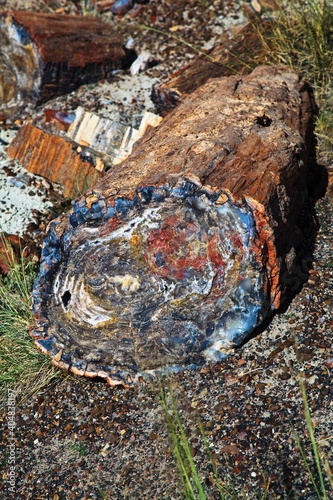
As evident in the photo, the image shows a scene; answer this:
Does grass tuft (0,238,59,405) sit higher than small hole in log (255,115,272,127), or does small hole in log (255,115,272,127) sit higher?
small hole in log (255,115,272,127)

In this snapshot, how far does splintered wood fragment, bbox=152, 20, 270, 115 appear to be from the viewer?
411cm

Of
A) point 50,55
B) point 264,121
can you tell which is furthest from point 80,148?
point 264,121

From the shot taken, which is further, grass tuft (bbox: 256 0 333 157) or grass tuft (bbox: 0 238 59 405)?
grass tuft (bbox: 256 0 333 157)

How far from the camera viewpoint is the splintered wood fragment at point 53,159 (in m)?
3.98

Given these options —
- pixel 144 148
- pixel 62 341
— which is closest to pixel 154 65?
pixel 144 148

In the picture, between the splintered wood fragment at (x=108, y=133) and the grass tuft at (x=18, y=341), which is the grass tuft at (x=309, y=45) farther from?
the grass tuft at (x=18, y=341)

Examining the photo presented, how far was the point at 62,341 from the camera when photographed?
2879 millimetres

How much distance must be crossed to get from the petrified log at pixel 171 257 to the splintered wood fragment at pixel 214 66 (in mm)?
1170

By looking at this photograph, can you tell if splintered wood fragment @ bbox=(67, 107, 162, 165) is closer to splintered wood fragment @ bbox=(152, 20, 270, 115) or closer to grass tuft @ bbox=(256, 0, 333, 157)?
splintered wood fragment @ bbox=(152, 20, 270, 115)

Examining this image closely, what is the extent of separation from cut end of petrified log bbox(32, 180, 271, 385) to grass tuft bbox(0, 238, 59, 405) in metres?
0.20

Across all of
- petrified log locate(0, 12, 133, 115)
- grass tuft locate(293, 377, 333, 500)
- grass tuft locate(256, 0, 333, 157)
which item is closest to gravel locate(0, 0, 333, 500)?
grass tuft locate(293, 377, 333, 500)

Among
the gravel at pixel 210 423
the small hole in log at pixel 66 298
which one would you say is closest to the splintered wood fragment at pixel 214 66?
the gravel at pixel 210 423

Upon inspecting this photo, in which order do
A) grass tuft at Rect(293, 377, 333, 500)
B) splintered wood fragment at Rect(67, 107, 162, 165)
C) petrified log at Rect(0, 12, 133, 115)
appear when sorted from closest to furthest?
1. grass tuft at Rect(293, 377, 333, 500)
2. splintered wood fragment at Rect(67, 107, 162, 165)
3. petrified log at Rect(0, 12, 133, 115)

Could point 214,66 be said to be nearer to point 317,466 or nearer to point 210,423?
point 210,423
